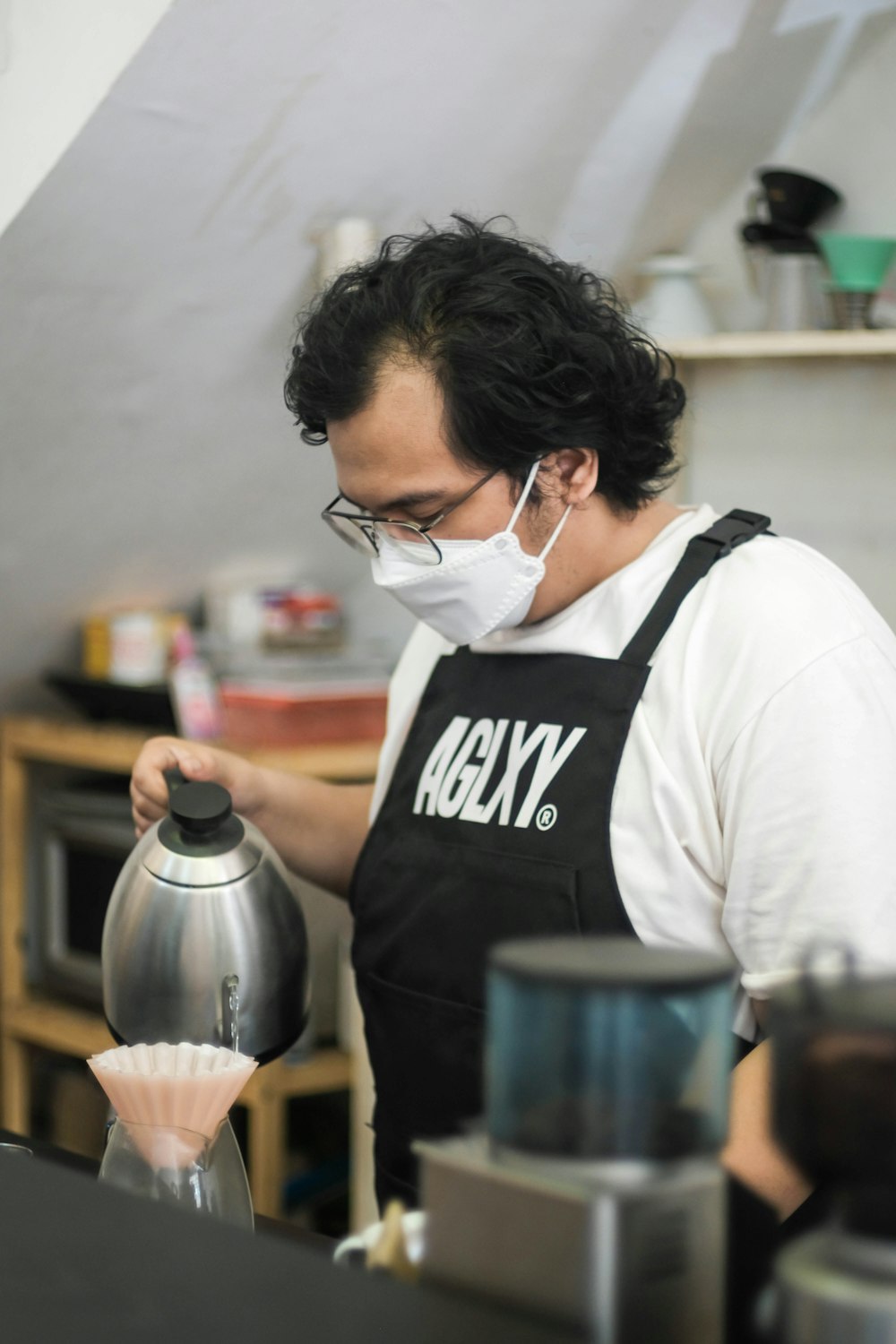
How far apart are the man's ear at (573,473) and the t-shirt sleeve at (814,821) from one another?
0.31m

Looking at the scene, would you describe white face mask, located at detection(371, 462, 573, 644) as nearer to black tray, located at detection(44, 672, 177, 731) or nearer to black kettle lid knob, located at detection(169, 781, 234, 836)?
black kettle lid knob, located at detection(169, 781, 234, 836)

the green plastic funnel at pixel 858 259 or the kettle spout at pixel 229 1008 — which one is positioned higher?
the green plastic funnel at pixel 858 259

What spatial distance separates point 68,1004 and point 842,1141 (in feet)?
8.12

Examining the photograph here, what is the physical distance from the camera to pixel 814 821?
1.04 m

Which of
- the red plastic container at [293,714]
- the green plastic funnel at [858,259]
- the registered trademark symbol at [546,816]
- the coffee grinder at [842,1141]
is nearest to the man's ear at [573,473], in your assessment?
the registered trademark symbol at [546,816]

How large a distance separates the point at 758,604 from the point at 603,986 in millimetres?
724

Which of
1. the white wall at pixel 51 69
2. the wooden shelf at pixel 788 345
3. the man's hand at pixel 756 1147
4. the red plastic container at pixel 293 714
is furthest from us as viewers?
the red plastic container at pixel 293 714

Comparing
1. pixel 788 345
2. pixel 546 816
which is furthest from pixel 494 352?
pixel 788 345

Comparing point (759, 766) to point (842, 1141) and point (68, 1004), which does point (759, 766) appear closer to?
point (842, 1141)

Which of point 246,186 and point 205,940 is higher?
point 246,186

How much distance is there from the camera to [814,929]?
103cm

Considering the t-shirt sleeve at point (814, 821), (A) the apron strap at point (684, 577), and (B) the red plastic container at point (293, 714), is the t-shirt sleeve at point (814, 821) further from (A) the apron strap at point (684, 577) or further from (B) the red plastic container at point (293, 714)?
(B) the red plastic container at point (293, 714)

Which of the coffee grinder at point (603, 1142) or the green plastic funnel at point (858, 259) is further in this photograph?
the green plastic funnel at point (858, 259)

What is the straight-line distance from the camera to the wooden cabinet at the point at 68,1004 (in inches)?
93.0
